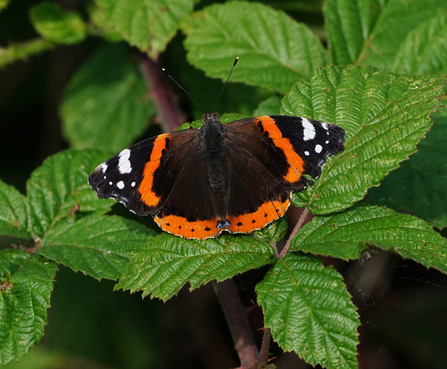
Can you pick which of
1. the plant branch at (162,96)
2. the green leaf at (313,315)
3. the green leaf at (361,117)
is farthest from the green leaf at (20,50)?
the green leaf at (313,315)

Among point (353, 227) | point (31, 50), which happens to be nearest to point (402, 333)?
point (353, 227)

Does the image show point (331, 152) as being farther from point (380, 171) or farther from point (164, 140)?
point (164, 140)

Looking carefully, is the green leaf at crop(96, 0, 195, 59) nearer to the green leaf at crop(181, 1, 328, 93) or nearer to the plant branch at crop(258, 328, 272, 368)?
the green leaf at crop(181, 1, 328, 93)

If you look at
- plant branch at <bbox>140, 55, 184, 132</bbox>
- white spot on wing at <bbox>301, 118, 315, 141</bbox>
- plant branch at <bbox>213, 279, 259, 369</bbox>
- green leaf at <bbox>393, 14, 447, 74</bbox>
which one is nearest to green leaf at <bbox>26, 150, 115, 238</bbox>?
plant branch at <bbox>140, 55, 184, 132</bbox>

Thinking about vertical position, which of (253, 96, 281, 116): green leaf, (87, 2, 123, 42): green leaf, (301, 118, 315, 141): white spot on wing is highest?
(87, 2, 123, 42): green leaf

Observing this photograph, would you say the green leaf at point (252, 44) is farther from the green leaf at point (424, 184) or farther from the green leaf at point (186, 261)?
the green leaf at point (186, 261)

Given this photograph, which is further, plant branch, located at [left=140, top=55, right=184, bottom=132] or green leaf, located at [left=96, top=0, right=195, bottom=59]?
plant branch, located at [left=140, top=55, right=184, bottom=132]
